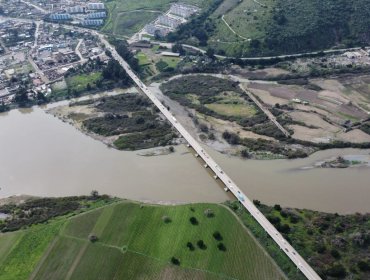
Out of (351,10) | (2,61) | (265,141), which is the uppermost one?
(351,10)

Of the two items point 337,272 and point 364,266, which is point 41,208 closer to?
point 337,272

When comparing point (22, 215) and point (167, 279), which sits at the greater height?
point (167, 279)

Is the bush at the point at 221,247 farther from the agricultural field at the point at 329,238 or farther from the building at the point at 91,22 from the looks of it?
the building at the point at 91,22

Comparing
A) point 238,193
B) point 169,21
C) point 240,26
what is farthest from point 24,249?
point 169,21

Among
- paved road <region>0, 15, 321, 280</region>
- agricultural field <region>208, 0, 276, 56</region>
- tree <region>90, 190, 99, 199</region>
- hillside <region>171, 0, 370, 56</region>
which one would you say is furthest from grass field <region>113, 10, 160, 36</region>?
tree <region>90, 190, 99, 199</region>

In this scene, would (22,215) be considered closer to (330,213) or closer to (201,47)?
(330,213)

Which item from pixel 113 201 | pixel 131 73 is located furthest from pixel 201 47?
pixel 113 201
